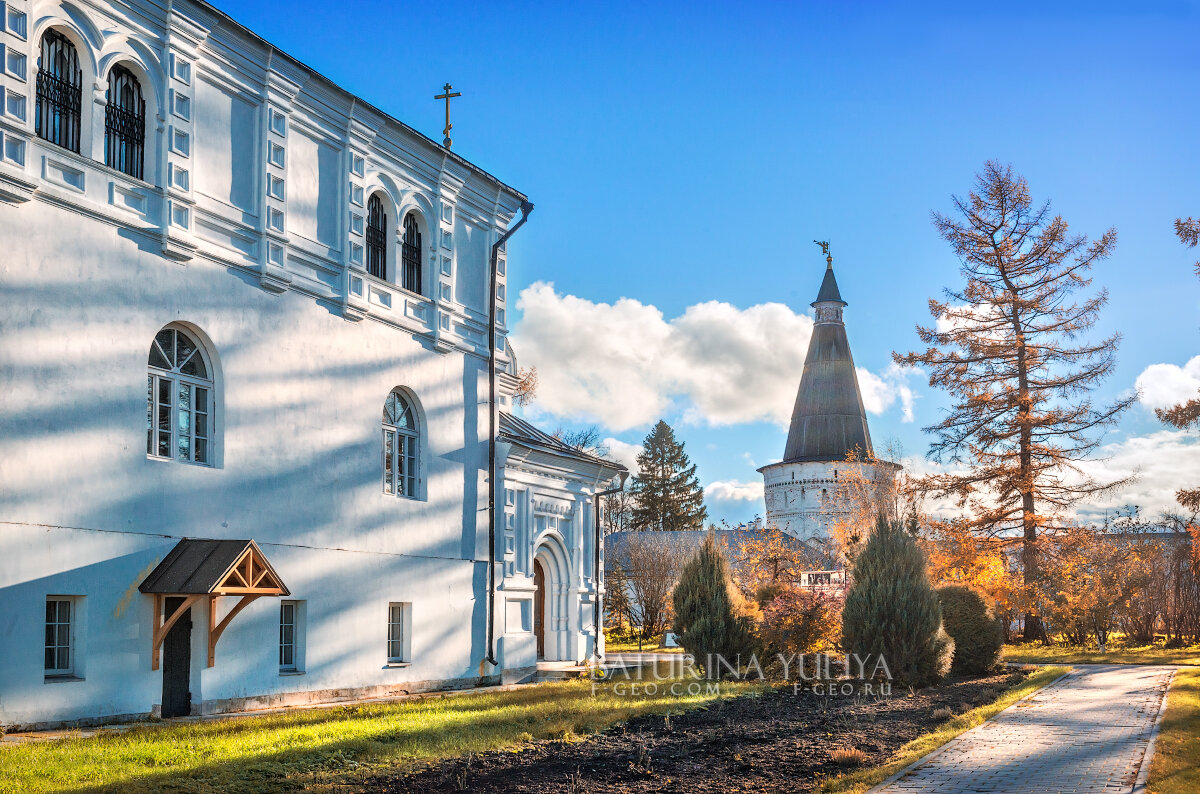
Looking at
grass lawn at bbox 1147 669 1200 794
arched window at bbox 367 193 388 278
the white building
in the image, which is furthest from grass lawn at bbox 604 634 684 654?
grass lawn at bbox 1147 669 1200 794

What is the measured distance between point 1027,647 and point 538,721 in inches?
1025

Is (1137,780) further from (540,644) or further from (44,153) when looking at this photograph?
(540,644)

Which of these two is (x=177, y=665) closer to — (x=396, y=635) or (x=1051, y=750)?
(x=396, y=635)

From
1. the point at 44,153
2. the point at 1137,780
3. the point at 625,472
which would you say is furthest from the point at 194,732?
the point at 625,472

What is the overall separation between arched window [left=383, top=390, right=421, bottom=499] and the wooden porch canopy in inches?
Answer: 170

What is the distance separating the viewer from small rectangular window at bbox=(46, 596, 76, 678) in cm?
1229

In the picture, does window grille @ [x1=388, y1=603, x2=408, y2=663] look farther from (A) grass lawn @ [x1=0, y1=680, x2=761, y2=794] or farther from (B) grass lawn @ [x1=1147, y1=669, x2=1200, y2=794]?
(B) grass lawn @ [x1=1147, y1=669, x2=1200, y2=794]

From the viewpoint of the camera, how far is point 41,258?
12.4m

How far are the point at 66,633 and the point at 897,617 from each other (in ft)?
43.0

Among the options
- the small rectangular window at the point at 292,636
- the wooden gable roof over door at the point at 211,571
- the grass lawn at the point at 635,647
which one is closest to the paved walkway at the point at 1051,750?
the wooden gable roof over door at the point at 211,571

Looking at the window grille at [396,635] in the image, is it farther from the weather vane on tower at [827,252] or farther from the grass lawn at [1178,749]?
the weather vane on tower at [827,252]

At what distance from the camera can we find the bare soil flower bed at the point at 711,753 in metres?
9.00

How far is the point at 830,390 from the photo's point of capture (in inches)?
2707

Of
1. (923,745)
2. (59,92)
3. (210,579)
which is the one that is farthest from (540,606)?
(59,92)
